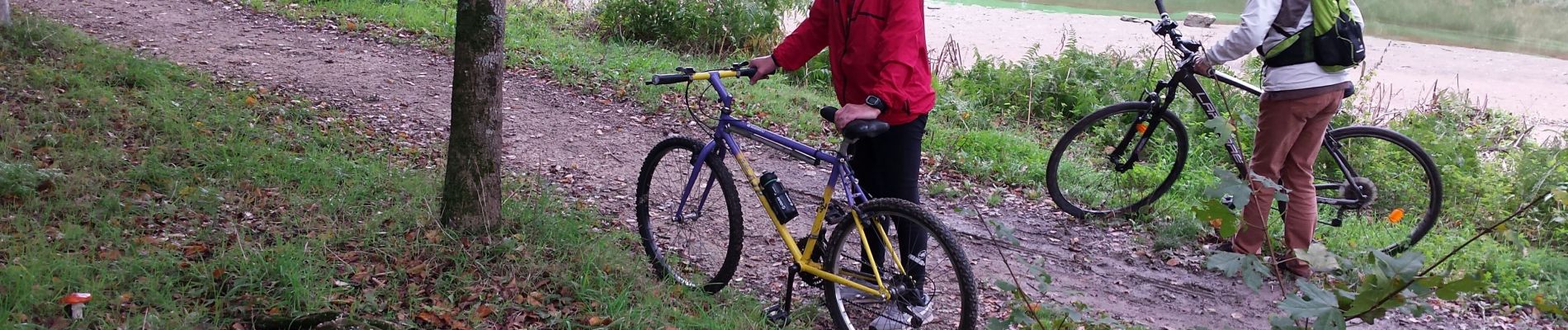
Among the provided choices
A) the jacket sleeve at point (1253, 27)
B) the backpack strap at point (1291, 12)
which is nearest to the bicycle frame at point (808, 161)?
the jacket sleeve at point (1253, 27)

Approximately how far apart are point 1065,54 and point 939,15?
9816 millimetres

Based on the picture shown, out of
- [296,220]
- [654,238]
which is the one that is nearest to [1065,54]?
[654,238]

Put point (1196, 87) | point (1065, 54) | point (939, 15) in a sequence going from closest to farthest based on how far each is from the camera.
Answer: point (1196, 87), point (1065, 54), point (939, 15)

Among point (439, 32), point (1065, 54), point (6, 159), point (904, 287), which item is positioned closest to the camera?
point (904, 287)

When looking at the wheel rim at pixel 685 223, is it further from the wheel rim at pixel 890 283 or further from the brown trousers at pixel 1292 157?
the brown trousers at pixel 1292 157

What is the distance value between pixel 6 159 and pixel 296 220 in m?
1.48

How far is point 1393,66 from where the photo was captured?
1517 centimetres

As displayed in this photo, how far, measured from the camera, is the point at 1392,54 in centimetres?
1650

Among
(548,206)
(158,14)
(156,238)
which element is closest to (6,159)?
(156,238)

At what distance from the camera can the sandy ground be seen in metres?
12.9

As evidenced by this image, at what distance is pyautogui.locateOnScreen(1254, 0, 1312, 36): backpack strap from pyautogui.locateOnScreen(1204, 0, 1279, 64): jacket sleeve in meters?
0.02

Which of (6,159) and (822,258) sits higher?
(822,258)

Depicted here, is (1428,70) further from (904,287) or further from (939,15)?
(904,287)

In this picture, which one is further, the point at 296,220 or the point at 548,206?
the point at 548,206
